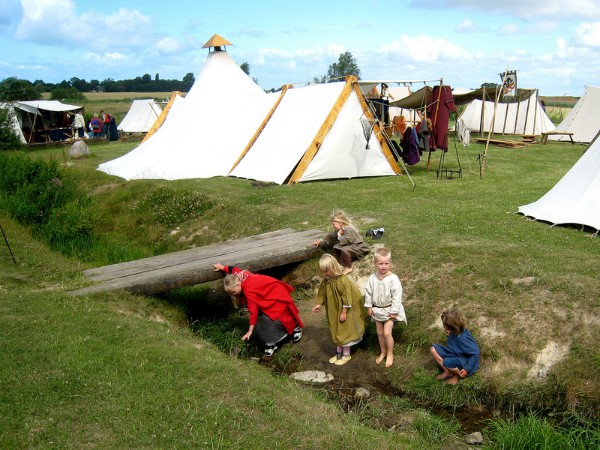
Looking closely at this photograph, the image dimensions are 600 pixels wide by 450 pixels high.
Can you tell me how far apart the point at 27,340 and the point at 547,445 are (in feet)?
15.6

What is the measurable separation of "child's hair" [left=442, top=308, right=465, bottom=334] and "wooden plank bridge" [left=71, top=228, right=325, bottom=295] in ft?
9.25

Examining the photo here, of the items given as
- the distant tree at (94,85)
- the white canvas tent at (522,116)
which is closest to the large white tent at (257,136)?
the white canvas tent at (522,116)

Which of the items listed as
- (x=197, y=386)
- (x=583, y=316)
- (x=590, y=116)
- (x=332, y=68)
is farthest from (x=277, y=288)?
(x=332, y=68)

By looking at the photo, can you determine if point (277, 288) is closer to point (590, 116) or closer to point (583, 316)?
point (583, 316)

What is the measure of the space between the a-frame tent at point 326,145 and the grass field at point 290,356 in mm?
3617

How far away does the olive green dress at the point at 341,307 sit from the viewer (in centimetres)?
627

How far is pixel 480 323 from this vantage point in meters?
6.02

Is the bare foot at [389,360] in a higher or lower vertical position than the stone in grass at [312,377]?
higher

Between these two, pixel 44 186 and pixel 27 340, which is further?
pixel 44 186

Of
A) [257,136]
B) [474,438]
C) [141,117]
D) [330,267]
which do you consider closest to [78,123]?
[141,117]

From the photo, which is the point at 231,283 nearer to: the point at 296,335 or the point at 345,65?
the point at 296,335

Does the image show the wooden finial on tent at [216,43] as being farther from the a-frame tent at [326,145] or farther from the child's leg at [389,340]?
the child's leg at [389,340]

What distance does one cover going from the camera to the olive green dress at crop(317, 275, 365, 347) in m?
6.27

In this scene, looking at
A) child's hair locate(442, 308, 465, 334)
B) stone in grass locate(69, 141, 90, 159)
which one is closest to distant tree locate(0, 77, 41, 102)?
stone in grass locate(69, 141, 90, 159)
